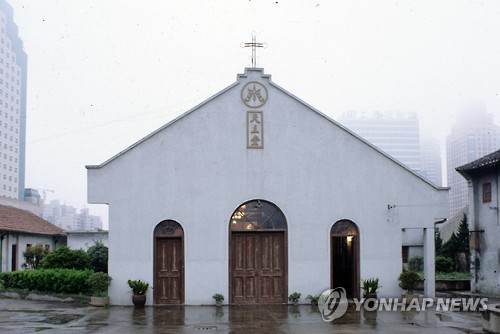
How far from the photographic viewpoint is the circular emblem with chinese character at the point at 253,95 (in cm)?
2070

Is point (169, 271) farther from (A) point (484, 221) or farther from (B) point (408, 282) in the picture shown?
(A) point (484, 221)

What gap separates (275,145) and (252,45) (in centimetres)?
371

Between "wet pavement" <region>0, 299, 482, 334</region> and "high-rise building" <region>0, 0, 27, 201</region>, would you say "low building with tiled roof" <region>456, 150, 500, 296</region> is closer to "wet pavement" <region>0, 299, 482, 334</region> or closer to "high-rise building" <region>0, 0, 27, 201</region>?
"wet pavement" <region>0, 299, 482, 334</region>

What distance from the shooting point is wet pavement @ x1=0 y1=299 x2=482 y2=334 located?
14422mm

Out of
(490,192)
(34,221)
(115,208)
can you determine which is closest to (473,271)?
(490,192)

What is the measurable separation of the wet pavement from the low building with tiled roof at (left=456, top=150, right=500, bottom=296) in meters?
7.64

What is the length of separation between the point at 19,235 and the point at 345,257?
847 inches

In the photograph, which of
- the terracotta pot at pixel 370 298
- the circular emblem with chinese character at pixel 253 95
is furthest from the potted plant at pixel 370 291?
the circular emblem with chinese character at pixel 253 95

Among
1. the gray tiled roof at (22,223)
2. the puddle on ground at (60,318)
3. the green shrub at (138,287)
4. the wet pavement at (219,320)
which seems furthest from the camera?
the gray tiled roof at (22,223)

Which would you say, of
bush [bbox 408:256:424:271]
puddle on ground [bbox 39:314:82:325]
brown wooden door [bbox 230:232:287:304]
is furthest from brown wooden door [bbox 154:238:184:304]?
bush [bbox 408:256:424:271]

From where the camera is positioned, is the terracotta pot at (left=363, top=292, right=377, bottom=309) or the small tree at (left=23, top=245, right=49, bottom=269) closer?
the terracotta pot at (left=363, top=292, right=377, bottom=309)

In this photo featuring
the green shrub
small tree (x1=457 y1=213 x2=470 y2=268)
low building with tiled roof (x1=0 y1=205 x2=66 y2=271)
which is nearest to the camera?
the green shrub

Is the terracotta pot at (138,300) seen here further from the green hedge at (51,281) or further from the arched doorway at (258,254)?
the arched doorway at (258,254)

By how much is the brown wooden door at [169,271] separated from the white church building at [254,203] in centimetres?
3
